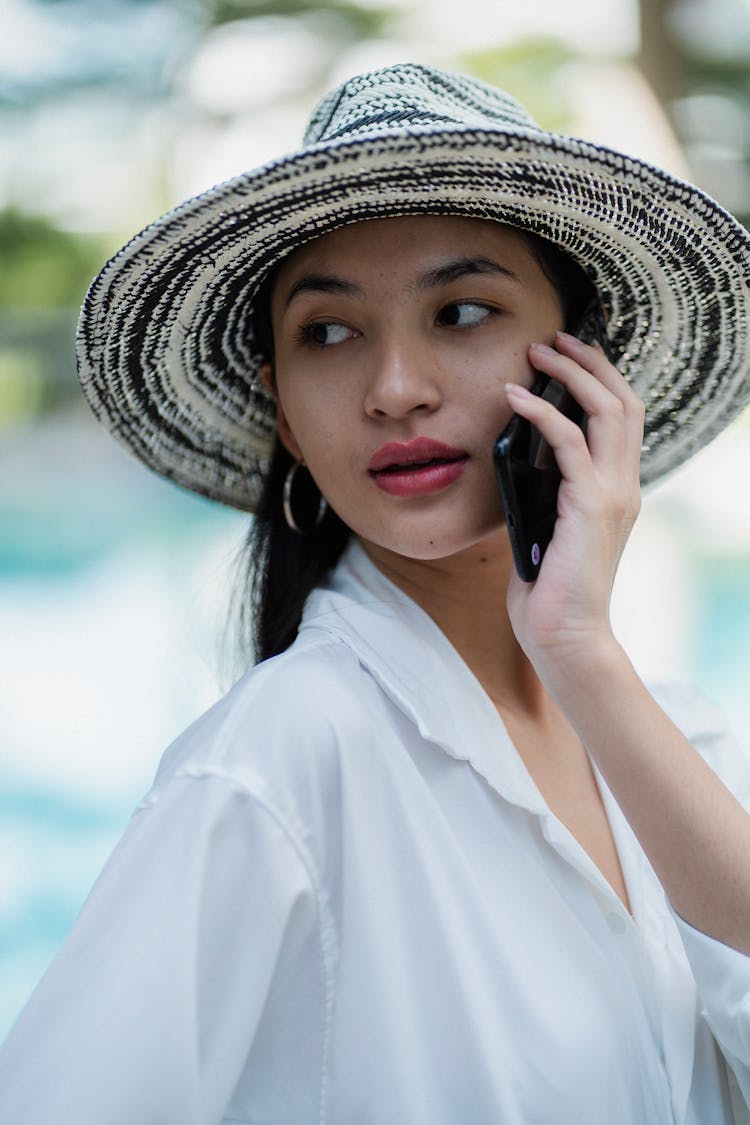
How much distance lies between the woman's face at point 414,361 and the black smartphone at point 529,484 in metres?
0.04

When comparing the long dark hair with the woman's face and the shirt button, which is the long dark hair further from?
the shirt button

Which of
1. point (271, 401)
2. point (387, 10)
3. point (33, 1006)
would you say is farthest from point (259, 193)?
point (387, 10)

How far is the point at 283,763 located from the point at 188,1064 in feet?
0.91

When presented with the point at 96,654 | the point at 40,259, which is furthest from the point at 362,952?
the point at 40,259

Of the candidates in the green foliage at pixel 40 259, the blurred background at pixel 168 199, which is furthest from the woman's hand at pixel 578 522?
the green foliage at pixel 40 259

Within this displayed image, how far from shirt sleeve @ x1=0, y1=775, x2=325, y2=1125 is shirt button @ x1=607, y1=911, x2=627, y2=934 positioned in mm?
353

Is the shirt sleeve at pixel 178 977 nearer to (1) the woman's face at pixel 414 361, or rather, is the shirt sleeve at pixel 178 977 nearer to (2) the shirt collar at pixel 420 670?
(2) the shirt collar at pixel 420 670

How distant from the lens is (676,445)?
77.0 inches

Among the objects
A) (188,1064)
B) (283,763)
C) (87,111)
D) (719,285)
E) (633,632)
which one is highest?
(87,111)

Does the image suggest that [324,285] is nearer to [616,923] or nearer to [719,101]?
[616,923]

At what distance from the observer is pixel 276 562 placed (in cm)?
177

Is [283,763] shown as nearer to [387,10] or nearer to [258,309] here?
[258,309]

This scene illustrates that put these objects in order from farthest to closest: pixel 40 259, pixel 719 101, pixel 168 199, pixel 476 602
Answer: pixel 40 259
pixel 168 199
pixel 719 101
pixel 476 602

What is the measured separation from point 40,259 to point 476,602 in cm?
1854
